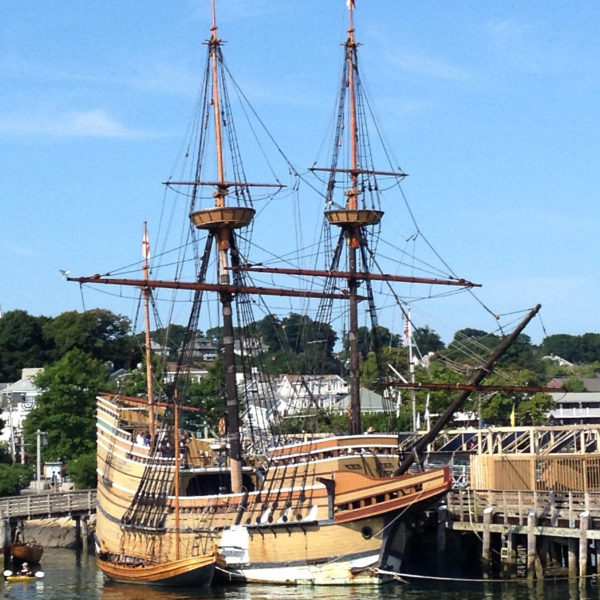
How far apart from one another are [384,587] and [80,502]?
27989 mm

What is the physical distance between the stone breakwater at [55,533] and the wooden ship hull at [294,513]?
64.1 ft

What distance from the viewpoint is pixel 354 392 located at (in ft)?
215

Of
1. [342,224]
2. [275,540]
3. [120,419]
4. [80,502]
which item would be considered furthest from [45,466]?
[275,540]

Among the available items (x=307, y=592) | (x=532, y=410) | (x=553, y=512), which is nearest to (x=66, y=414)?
(x=532, y=410)

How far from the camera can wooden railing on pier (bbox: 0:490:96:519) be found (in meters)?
72.4

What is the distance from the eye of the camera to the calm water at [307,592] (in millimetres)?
50969

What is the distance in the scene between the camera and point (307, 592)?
52906 millimetres

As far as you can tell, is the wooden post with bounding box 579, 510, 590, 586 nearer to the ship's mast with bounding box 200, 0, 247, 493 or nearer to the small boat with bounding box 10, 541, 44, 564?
the ship's mast with bounding box 200, 0, 247, 493

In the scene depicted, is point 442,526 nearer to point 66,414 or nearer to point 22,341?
point 66,414

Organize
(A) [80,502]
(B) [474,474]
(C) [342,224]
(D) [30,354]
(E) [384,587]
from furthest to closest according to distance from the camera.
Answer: (D) [30,354]
(A) [80,502]
(C) [342,224]
(B) [474,474]
(E) [384,587]

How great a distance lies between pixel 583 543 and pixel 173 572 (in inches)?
611

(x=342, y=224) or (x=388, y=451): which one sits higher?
(x=342, y=224)

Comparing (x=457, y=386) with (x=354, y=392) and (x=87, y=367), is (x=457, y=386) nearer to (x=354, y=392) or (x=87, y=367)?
(x=354, y=392)

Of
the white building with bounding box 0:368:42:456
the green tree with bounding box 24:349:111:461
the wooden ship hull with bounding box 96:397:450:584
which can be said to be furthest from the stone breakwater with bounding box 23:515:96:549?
the white building with bounding box 0:368:42:456
